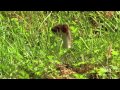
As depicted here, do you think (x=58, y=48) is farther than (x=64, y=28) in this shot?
Yes

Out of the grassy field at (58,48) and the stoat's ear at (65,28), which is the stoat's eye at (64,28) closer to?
the stoat's ear at (65,28)

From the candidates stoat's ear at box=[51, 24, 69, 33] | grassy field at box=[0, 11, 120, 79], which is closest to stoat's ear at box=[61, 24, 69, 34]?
stoat's ear at box=[51, 24, 69, 33]

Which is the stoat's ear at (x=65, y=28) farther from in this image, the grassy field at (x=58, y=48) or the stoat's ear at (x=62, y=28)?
the grassy field at (x=58, y=48)

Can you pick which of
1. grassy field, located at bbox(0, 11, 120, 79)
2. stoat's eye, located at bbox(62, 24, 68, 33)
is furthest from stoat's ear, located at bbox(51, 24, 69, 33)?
grassy field, located at bbox(0, 11, 120, 79)

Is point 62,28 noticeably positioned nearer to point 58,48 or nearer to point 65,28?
point 65,28

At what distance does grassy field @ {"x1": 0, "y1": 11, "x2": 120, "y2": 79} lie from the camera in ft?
11.0

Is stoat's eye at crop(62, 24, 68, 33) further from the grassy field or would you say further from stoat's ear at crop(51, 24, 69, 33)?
the grassy field

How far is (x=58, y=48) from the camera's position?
3.94 metres

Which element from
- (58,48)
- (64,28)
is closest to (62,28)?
(64,28)

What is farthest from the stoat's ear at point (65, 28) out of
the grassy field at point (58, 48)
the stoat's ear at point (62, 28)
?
the grassy field at point (58, 48)

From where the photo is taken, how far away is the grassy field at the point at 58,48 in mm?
3354

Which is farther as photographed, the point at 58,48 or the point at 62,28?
the point at 58,48
